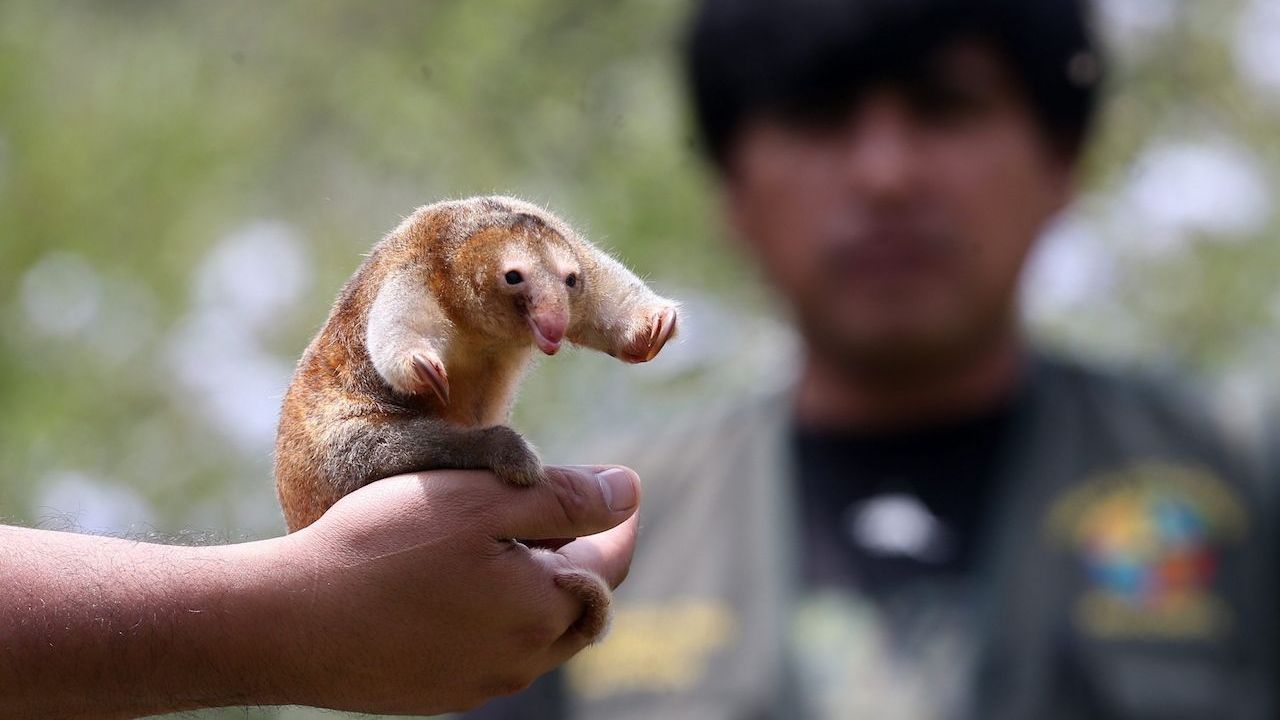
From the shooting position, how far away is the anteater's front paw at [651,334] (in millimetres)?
3791

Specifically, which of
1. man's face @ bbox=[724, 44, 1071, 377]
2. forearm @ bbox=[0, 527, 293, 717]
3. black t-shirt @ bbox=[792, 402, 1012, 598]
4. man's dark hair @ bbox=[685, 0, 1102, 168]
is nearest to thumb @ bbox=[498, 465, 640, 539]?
forearm @ bbox=[0, 527, 293, 717]

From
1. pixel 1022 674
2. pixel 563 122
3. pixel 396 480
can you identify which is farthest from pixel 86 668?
pixel 563 122

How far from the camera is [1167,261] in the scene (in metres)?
10.0

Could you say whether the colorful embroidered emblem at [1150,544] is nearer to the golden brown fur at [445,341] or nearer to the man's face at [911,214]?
the man's face at [911,214]

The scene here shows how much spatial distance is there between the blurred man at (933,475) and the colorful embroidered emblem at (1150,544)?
0.01m

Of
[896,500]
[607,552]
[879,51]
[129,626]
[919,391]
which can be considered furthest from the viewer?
[919,391]

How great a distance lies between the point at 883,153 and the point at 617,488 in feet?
16.2

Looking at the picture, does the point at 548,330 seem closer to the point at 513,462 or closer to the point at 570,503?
the point at 513,462

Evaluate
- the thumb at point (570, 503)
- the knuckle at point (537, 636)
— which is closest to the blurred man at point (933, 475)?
the knuckle at point (537, 636)

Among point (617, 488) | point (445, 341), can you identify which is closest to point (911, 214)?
point (617, 488)

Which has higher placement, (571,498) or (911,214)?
(911,214)

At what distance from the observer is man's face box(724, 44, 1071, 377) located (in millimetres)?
8219

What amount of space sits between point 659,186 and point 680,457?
2142mm

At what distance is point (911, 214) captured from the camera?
819 centimetres
